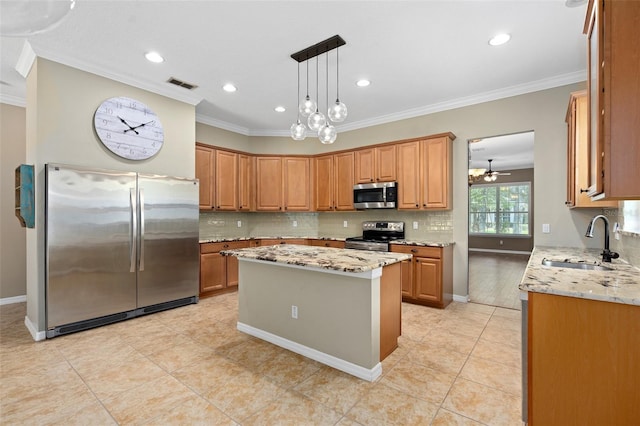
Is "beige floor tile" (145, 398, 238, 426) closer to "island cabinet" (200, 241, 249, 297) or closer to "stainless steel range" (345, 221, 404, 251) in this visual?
"island cabinet" (200, 241, 249, 297)

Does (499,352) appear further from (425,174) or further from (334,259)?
(425,174)

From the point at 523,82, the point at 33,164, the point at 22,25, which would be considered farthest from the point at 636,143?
the point at 33,164

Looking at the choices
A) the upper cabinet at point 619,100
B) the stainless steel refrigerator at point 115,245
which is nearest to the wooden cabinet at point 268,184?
the stainless steel refrigerator at point 115,245

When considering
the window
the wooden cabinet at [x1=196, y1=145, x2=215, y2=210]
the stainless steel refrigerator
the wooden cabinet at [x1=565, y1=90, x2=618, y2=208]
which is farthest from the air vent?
the window

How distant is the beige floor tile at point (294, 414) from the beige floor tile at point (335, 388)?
6cm

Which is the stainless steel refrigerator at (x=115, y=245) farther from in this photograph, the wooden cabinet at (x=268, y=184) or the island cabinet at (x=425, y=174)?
the island cabinet at (x=425, y=174)

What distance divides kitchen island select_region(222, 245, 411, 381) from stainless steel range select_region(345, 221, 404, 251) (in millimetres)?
1641

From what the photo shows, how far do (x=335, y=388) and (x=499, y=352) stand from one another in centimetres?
161

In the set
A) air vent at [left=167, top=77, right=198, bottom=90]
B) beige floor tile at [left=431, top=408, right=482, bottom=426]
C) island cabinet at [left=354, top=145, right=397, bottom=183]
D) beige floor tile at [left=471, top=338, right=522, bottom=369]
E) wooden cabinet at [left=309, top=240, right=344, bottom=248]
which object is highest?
air vent at [left=167, top=77, right=198, bottom=90]

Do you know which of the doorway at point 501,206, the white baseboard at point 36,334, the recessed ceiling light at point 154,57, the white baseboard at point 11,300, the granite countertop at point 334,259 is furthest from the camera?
the doorway at point 501,206

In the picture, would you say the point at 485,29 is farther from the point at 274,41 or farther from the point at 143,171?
the point at 143,171

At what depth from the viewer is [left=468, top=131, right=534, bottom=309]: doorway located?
679cm

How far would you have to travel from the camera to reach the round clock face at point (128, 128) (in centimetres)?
335

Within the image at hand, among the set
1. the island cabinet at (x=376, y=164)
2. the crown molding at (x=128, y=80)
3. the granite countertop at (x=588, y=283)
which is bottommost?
the granite countertop at (x=588, y=283)
